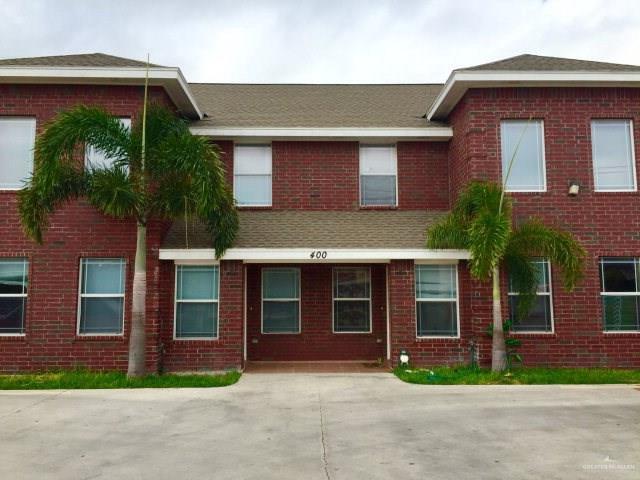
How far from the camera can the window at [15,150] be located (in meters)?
11.4

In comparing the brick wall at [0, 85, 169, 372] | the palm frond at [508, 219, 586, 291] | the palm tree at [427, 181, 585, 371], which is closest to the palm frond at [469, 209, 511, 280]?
the palm tree at [427, 181, 585, 371]

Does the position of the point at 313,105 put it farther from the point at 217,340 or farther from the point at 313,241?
the point at 217,340

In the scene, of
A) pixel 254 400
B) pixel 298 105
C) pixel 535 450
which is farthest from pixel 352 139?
pixel 535 450

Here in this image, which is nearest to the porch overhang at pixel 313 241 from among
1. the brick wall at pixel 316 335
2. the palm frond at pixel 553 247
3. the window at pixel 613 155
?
the palm frond at pixel 553 247

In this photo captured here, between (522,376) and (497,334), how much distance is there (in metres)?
0.90

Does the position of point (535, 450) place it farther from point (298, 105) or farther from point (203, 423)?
point (298, 105)

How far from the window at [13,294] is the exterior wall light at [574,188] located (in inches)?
462

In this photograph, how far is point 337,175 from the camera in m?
13.4

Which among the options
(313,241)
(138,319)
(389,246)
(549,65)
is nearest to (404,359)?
(389,246)

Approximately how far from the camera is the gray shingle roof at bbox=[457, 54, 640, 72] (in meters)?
11.5

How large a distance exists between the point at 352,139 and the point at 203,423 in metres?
8.21

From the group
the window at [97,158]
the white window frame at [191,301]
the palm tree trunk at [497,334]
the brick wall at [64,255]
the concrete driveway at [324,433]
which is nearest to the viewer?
the concrete driveway at [324,433]

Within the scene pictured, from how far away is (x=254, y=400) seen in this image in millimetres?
8773

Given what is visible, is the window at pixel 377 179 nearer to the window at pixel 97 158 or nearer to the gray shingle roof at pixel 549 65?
the gray shingle roof at pixel 549 65
